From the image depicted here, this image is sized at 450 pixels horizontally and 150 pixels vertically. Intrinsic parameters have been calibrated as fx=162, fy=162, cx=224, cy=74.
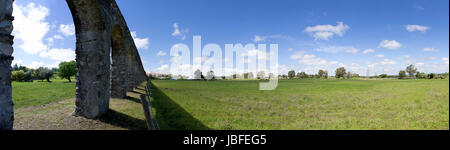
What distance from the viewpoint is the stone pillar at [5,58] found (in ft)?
9.98

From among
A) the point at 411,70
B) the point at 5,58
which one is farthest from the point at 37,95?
the point at 411,70

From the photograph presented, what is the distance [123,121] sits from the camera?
6.35 meters

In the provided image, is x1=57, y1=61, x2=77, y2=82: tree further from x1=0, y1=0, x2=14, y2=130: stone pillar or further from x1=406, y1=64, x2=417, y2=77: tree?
x1=406, y1=64, x2=417, y2=77: tree

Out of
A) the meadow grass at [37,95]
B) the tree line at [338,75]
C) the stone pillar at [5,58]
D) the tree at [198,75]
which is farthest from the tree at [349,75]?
the stone pillar at [5,58]

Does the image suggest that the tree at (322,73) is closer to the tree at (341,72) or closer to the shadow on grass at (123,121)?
the tree at (341,72)

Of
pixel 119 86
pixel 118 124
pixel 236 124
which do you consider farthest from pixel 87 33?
pixel 236 124

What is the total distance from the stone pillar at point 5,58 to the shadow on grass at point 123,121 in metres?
2.82

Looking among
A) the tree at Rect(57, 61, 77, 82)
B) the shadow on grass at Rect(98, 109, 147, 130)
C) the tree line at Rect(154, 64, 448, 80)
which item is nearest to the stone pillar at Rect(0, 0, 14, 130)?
the shadow on grass at Rect(98, 109, 147, 130)

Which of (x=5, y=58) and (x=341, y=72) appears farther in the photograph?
(x=341, y=72)

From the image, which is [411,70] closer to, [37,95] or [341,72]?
[341,72]

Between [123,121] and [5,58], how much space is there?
387 cm

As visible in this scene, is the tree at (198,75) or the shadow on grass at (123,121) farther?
the tree at (198,75)

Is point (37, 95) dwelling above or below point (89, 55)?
below
